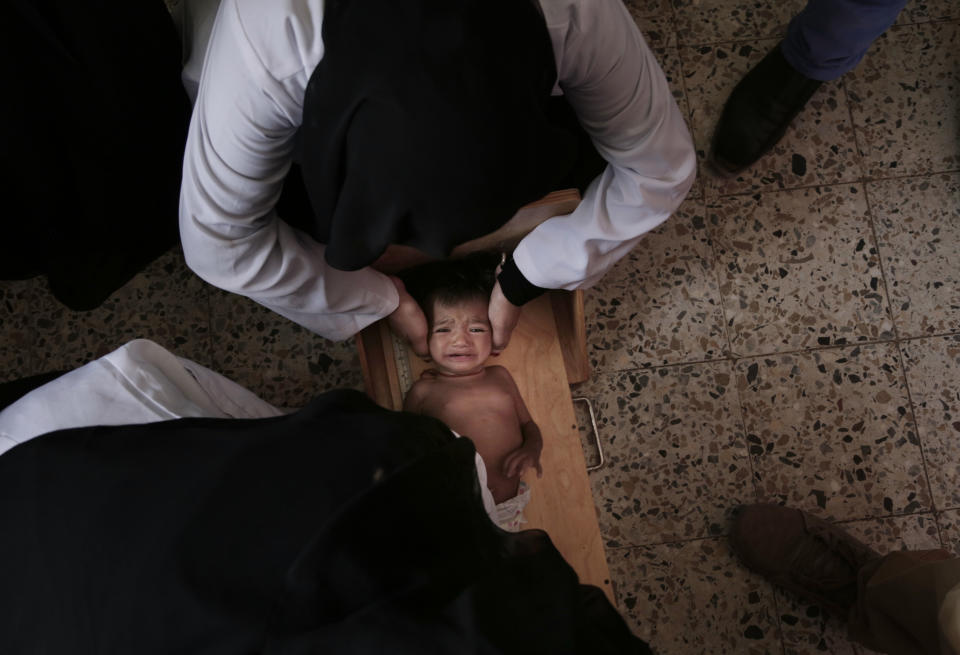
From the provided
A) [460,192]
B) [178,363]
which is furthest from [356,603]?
[178,363]

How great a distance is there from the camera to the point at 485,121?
2.15 ft

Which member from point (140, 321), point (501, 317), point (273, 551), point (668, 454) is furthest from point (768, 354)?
point (140, 321)

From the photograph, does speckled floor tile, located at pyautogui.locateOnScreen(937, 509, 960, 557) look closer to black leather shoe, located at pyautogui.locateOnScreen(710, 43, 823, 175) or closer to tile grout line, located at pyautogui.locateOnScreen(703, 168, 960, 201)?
tile grout line, located at pyautogui.locateOnScreen(703, 168, 960, 201)

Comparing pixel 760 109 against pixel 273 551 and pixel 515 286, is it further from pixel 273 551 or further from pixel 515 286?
pixel 273 551

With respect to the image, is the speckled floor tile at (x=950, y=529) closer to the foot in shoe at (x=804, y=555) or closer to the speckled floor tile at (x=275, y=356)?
the foot in shoe at (x=804, y=555)

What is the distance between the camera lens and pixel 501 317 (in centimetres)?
140

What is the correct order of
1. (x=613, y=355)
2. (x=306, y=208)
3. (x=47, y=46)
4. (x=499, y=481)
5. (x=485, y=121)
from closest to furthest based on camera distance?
(x=485, y=121) < (x=47, y=46) < (x=306, y=208) < (x=499, y=481) < (x=613, y=355)

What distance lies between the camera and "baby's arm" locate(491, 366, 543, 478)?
138 cm

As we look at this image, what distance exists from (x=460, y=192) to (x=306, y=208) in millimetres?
521

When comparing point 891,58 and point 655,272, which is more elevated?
point 891,58

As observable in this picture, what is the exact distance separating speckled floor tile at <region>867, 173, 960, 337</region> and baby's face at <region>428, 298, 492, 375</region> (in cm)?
103

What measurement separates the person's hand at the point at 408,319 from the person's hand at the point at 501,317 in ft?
0.48

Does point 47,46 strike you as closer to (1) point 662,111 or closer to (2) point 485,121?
(2) point 485,121

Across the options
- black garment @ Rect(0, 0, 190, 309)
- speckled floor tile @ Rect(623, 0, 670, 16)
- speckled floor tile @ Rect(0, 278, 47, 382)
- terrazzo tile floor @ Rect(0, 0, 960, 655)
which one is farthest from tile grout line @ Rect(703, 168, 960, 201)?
speckled floor tile @ Rect(0, 278, 47, 382)
